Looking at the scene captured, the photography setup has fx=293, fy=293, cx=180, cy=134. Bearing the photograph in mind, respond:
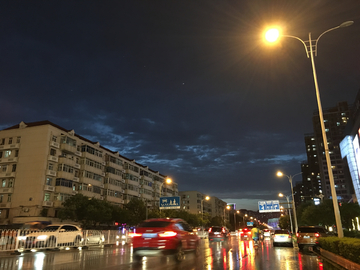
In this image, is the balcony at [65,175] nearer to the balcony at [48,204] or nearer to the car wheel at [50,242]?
the balcony at [48,204]

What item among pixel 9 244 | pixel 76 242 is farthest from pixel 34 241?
pixel 76 242

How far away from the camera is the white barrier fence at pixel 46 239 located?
646 inches

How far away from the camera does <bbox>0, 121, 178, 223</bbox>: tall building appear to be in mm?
49719

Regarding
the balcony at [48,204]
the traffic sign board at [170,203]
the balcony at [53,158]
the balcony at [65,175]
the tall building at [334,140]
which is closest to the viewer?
the traffic sign board at [170,203]

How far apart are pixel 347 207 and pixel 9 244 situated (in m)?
55.6

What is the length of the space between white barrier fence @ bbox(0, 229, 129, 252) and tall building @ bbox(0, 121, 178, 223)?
1173 inches

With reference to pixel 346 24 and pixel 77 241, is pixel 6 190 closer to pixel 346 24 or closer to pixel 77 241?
pixel 77 241

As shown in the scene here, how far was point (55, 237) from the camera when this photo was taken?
19188 mm

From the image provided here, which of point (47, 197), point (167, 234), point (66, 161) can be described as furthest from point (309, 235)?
point (66, 161)

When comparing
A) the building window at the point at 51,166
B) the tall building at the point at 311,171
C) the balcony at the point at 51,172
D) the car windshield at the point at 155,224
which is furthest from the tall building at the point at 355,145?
the tall building at the point at 311,171

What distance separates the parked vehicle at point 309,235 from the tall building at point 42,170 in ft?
138

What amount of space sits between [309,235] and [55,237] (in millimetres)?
17151

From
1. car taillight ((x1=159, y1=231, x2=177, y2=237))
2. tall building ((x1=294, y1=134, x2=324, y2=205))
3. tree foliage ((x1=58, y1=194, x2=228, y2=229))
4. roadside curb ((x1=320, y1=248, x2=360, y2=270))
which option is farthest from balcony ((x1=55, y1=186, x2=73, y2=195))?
tall building ((x1=294, y1=134, x2=324, y2=205))

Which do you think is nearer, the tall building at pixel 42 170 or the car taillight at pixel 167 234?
the car taillight at pixel 167 234
